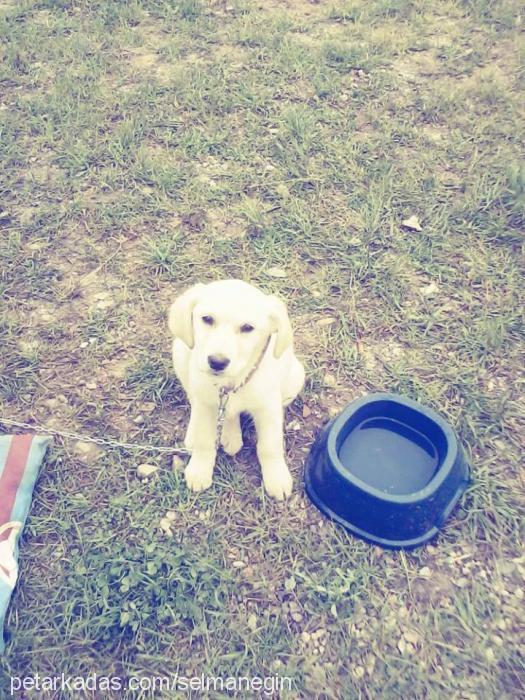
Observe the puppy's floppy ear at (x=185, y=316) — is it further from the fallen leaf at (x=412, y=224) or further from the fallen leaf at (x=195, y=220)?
the fallen leaf at (x=412, y=224)

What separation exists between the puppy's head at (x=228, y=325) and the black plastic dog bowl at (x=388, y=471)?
0.55 metres

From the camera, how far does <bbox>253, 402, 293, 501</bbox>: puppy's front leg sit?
252 cm

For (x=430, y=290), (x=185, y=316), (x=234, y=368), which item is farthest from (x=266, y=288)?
(x=234, y=368)

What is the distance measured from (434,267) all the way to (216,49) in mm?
2800

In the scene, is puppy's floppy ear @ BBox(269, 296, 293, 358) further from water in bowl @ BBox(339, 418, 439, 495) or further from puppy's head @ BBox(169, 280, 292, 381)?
water in bowl @ BBox(339, 418, 439, 495)

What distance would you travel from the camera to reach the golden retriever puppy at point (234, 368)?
212cm

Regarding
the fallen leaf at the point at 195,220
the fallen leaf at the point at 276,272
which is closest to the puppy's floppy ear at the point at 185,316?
the fallen leaf at the point at 276,272

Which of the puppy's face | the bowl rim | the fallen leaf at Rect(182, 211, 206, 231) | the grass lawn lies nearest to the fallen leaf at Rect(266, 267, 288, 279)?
the grass lawn

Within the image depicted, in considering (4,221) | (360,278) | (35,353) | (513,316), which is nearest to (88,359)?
(35,353)

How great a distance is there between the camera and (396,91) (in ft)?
14.9

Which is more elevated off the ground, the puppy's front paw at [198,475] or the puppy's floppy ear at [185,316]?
the puppy's floppy ear at [185,316]

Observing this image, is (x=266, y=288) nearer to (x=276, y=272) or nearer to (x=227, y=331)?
(x=276, y=272)

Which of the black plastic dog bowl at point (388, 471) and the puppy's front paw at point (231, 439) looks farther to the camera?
the puppy's front paw at point (231, 439)

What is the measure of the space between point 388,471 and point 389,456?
0.24 ft
